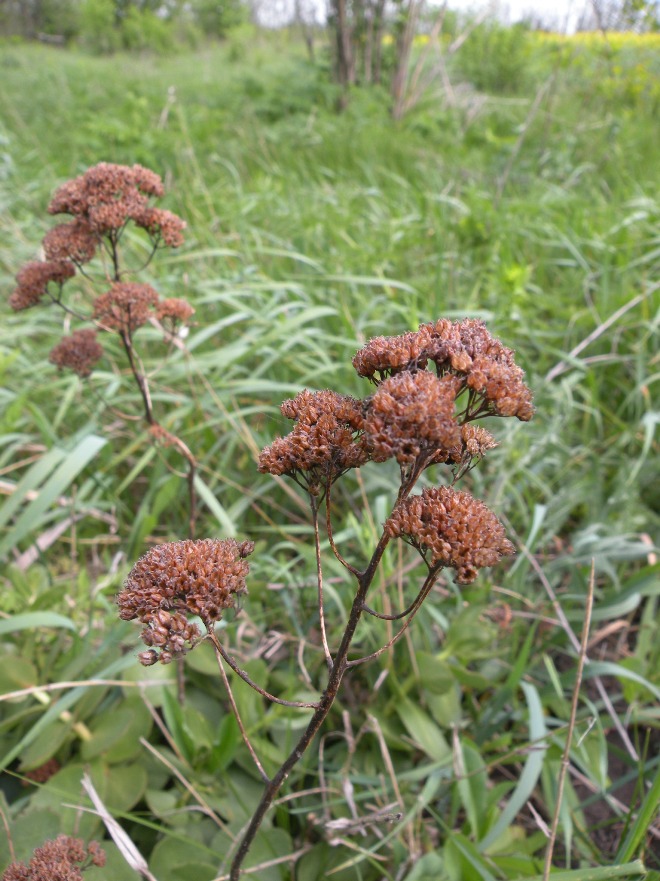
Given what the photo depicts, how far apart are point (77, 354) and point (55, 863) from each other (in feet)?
4.32

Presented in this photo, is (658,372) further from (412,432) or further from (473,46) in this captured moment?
(473,46)

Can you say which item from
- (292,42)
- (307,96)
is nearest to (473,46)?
(307,96)

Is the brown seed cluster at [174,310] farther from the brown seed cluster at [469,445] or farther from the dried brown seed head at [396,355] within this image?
the brown seed cluster at [469,445]

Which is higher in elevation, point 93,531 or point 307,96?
point 307,96

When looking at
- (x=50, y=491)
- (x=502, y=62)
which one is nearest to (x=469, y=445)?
(x=50, y=491)

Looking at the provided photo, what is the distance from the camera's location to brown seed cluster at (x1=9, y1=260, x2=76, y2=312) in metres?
1.90

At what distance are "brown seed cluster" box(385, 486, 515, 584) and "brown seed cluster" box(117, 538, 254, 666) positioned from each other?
0.27 m

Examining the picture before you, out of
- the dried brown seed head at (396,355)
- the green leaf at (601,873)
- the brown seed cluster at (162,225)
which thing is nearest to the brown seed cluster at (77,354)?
the brown seed cluster at (162,225)

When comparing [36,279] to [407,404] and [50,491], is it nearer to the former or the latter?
[50,491]

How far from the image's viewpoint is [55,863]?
1116 millimetres

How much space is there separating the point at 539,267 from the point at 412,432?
3.43 metres

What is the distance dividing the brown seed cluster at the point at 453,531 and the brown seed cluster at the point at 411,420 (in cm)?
11

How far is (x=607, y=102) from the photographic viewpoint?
6.88 meters

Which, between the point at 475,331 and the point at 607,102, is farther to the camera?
the point at 607,102
